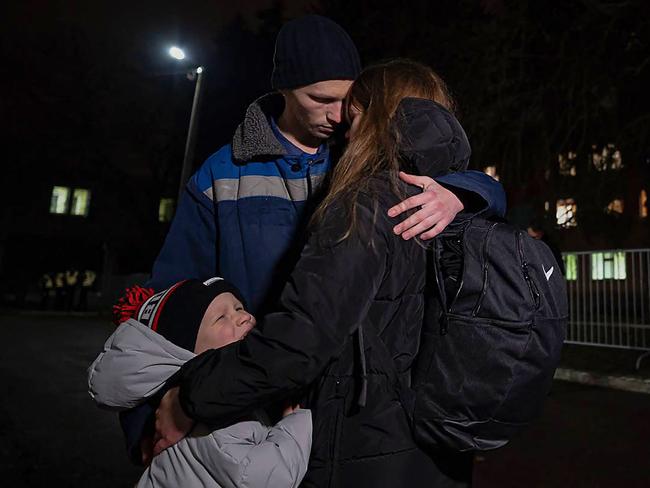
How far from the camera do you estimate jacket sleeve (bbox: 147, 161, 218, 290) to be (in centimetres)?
208

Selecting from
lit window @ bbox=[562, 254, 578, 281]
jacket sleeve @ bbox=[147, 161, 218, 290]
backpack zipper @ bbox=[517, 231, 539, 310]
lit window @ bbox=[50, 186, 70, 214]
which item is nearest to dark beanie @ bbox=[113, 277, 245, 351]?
jacket sleeve @ bbox=[147, 161, 218, 290]

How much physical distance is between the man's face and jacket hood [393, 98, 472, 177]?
1.57ft

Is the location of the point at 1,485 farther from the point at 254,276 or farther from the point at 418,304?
the point at 418,304

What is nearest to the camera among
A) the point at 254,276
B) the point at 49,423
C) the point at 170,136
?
the point at 254,276

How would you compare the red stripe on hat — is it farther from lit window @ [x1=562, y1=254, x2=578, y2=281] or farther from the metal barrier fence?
lit window @ [x1=562, y1=254, x2=578, y2=281]

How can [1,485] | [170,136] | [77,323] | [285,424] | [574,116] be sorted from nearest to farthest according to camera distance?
1. [285,424]
2. [1,485]
3. [574,116]
4. [77,323]
5. [170,136]

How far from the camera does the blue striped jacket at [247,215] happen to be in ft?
6.34

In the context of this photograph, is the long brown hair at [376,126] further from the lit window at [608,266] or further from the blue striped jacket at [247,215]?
the lit window at [608,266]

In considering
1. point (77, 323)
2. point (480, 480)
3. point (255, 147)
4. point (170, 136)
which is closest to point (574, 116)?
point (480, 480)

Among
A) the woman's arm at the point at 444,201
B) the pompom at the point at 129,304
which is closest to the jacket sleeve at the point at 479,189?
the woman's arm at the point at 444,201

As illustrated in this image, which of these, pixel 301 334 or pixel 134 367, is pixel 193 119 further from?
pixel 301 334

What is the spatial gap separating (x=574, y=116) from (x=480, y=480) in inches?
452

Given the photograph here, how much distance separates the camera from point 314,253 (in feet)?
4.57

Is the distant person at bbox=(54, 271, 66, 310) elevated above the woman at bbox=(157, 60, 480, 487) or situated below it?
below
